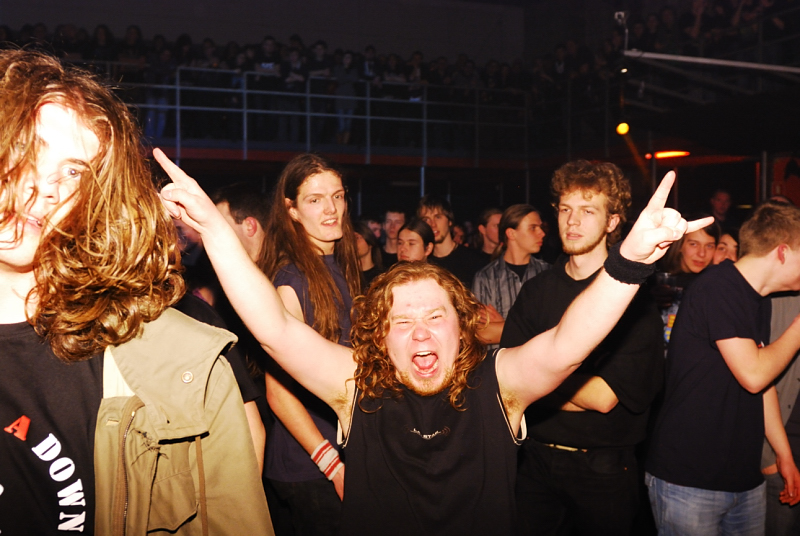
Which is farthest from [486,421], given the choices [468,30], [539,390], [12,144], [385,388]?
[468,30]

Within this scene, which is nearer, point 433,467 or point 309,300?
point 433,467

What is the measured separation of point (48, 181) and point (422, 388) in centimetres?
119

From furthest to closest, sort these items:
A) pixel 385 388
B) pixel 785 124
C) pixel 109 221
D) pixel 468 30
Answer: pixel 468 30
pixel 785 124
pixel 385 388
pixel 109 221

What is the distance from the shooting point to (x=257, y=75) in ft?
37.6

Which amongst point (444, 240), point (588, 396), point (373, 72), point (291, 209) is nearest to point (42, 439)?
point (291, 209)

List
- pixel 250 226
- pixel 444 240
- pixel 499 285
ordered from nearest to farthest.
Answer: pixel 250 226 < pixel 499 285 < pixel 444 240

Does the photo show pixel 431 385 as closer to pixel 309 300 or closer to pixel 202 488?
pixel 309 300

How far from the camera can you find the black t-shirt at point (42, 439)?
123 centimetres

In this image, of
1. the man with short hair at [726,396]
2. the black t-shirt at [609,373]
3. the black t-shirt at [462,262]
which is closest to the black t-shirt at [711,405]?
the man with short hair at [726,396]

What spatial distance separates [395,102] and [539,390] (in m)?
10.9

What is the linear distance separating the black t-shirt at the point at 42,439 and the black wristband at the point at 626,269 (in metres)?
1.16

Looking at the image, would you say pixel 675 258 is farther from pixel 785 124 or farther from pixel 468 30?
pixel 468 30

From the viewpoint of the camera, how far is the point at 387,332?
2.04m

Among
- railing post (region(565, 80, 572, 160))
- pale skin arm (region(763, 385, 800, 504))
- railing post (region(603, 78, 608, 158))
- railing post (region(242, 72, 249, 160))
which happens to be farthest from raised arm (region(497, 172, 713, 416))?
railing post (region(565, 80, 572, 160))
